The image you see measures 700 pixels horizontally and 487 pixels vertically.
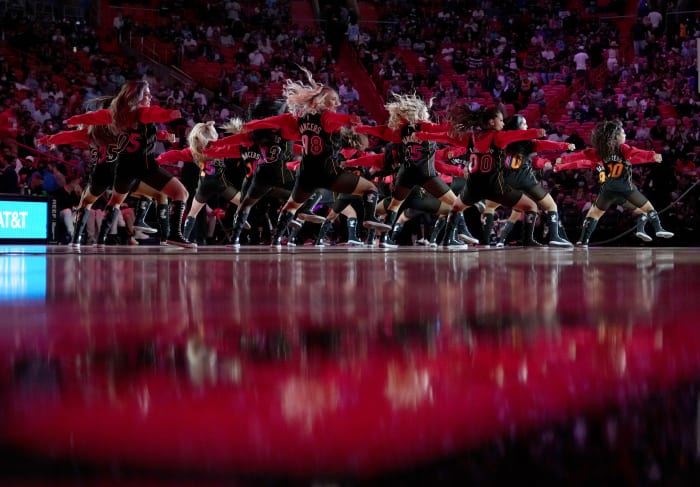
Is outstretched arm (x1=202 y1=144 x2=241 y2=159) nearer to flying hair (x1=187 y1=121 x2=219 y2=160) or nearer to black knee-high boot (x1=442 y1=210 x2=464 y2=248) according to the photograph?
flying hair (x1=187 y1=121 x2=219 y2=160)

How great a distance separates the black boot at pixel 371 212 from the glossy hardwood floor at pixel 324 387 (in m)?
5.09

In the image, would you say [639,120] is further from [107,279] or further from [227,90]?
[107,279]

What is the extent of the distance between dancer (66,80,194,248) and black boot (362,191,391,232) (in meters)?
1.39

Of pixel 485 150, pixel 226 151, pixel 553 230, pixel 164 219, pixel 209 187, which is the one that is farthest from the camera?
pixel 209 187

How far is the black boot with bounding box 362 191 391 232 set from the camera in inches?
243

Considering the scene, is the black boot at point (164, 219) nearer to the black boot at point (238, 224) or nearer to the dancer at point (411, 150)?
the black boot at point (238, 224)

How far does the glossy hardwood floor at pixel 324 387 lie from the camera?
12.0 inches

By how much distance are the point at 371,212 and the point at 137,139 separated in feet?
6.15

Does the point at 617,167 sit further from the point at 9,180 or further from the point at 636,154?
the point at 9,180

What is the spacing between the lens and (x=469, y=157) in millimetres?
6402

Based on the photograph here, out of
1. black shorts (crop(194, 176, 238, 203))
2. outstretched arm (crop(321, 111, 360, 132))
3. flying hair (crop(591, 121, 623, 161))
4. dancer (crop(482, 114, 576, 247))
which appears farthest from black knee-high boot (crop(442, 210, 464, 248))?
black shorts (crop(194, 176, 238, 203))

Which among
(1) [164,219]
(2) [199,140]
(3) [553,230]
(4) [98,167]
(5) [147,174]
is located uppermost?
(2) [199,140]

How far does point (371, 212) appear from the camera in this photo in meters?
6.37

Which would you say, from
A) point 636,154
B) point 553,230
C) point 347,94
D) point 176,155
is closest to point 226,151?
point 176,155
